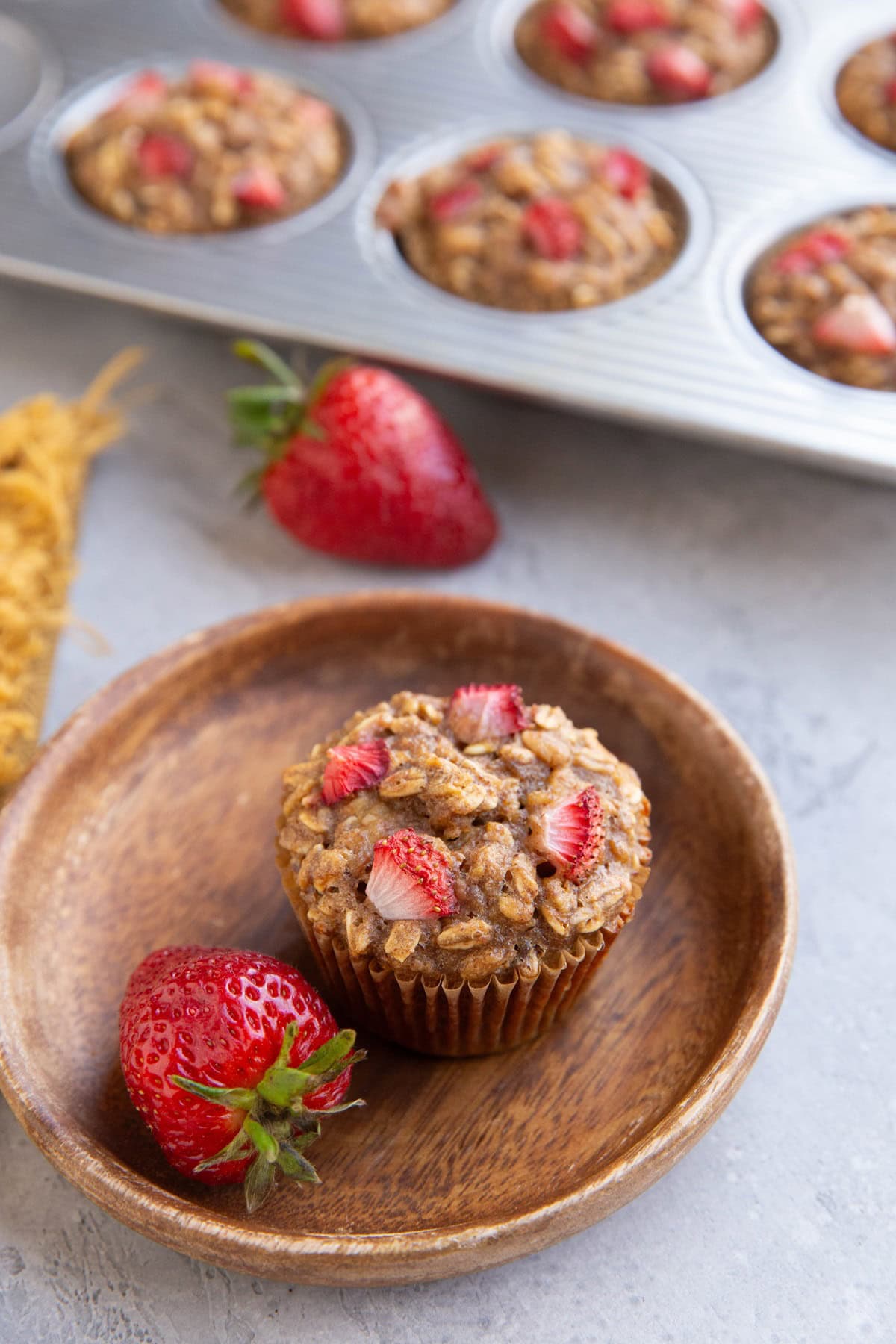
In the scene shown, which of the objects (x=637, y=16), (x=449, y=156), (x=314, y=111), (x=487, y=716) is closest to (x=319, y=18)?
(x=314, y=111)

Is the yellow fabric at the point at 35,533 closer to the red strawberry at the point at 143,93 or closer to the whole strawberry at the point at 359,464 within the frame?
the whole strawberry at the point at 359,464

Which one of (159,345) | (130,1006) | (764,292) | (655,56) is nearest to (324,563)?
(159,345)

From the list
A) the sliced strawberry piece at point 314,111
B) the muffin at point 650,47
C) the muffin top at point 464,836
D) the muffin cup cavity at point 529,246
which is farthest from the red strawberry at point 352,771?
the muffin at point 650,47

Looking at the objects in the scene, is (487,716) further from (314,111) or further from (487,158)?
(314,111)

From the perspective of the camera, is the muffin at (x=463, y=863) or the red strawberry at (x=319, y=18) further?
the red strawberry at (x=319, y=18)

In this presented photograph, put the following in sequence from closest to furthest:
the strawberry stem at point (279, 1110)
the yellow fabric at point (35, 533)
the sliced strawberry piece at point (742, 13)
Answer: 1. the strawberry stem at point (279, 1110)
2. the yellow fabric at point (35, 533)
3. the sliced strawberry piece at point (742, 13)

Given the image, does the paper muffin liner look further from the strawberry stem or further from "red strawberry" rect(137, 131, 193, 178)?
"red strawberry" rect(137, 131, 193, 178)

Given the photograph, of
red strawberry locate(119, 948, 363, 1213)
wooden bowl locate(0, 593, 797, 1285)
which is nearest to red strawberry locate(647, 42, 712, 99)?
wooden bowl locate(0, 593, 797, 1285)

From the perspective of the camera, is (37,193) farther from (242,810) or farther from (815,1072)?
A: (815,1072)
